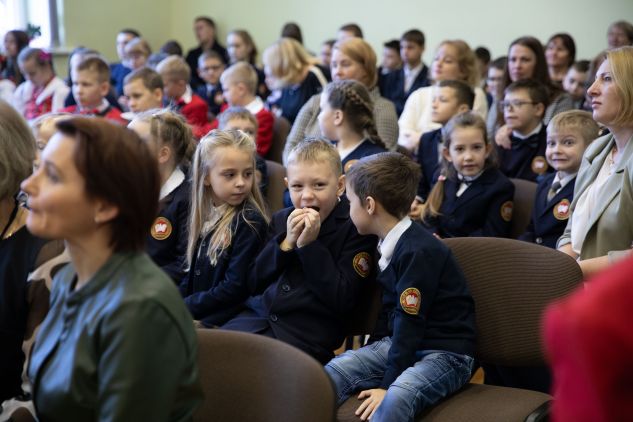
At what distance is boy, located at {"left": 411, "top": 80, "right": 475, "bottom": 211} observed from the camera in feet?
13.2

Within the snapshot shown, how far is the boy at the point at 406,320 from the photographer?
6.54 ft

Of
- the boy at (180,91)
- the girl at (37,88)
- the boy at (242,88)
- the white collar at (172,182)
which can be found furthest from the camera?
the girl at (37,88)

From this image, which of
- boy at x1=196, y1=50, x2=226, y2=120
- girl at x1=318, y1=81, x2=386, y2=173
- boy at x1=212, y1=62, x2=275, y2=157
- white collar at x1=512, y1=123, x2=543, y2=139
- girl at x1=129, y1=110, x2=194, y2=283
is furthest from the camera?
boy at x1=196, y1=50, x2=226, y2=120

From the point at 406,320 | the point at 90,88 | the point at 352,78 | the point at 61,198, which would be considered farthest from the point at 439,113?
the point at 61,198

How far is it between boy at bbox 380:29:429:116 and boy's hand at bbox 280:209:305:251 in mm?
4405

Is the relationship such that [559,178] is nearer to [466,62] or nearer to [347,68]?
[347,68]

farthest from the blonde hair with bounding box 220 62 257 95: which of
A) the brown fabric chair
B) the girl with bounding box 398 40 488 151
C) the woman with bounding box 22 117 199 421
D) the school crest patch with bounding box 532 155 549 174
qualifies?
the woman with bounding box 22 117 199 421

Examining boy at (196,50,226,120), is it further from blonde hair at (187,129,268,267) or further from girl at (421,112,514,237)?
blonde hair at (187,129,268,267)

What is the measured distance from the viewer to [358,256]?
2.34 m

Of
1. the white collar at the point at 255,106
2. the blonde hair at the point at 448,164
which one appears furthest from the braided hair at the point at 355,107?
the white collar at the point at 255,106

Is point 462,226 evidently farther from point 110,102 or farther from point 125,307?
point 110,102

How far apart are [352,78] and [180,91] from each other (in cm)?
151

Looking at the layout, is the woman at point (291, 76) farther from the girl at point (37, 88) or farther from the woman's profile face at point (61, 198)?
the woman's profile face at point (61, 198)

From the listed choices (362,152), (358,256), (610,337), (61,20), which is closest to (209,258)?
(358,256)
